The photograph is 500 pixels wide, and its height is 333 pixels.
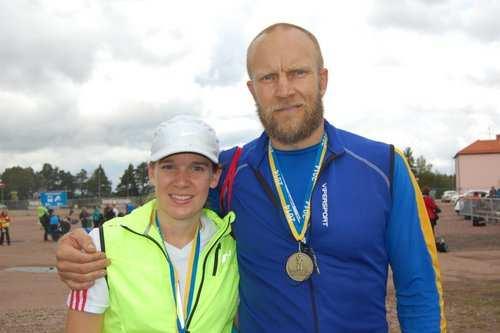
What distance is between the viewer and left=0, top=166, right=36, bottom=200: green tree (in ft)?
465

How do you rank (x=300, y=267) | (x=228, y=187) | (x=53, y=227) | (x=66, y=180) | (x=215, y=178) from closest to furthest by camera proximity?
(x=300, y=267), (x=215, y=178), (x=228, y=187), (x=53, y=227), (x=66, y=180)

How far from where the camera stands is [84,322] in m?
2.70

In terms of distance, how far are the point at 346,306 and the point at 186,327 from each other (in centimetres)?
80

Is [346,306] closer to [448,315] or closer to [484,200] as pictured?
[448,315]

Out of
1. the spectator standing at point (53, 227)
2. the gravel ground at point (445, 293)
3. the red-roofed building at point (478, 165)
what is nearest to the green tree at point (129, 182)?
the red-roofed building at point (478, 165)

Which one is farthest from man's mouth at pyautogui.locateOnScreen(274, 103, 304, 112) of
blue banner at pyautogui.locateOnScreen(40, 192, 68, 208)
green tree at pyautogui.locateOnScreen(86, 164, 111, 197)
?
green tree at pyautogui.locateOnScreen(86, 164, 111, 197)

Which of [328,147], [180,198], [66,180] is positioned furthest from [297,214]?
[66,180]

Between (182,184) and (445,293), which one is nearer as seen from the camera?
(182,184)

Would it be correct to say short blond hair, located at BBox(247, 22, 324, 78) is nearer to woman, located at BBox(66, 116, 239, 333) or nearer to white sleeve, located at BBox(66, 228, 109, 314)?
woman, located at BBox(66, 116, 239, 333)

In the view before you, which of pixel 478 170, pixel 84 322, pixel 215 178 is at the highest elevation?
pixel 478 170

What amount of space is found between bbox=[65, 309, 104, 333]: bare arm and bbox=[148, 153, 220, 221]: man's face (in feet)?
2.08

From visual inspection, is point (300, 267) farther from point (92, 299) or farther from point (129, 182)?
point (129, 182)

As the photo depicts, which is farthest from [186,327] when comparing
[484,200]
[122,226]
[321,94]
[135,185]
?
[135,185]

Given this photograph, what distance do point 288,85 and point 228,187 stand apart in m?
0.69
